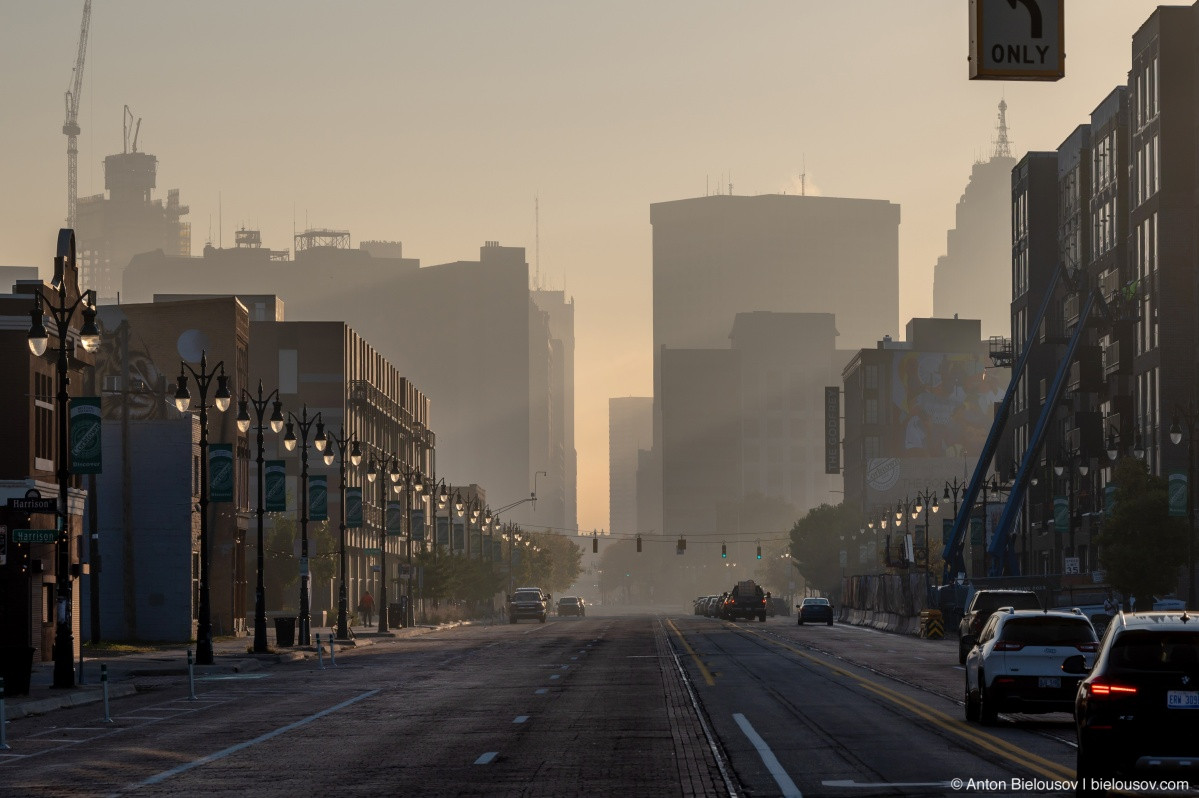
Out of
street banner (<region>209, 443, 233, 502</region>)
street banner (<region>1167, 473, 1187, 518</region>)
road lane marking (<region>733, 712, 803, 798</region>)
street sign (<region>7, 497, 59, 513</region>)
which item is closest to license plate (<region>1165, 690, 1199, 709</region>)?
road lane marking (<region>733, 712, 803, 798</region>)

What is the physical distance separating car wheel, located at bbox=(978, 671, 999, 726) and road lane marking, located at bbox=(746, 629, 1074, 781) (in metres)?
0.32

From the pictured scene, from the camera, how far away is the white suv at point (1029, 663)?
88.3ft

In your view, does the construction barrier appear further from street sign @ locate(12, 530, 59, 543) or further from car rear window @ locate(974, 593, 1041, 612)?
street sign @ locate(12, 530, 59, 543)

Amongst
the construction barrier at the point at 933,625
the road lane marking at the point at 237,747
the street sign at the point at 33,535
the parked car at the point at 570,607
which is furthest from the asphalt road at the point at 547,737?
the parked car at the point at 570,607

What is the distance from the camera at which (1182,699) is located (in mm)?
16562

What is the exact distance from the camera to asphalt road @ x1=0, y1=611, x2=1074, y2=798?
66.3 ft

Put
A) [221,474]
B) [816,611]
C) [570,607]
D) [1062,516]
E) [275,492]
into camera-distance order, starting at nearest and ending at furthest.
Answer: [221,474] → [275,492] → [1062,516] → [816,611] → [570,607]

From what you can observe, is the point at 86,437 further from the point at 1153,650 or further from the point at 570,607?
the point at 570,607

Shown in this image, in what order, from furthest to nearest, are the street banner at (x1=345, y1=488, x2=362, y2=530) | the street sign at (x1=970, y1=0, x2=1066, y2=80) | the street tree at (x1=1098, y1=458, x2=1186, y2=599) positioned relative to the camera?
the street banner at (x1=345, y1=488, x2=362, y2=530)
the street tree at (x1=1098, y1=458, x2=1186, y2=599)
the street sign at (x1=970, y1=0, x2=1066, y2=80)

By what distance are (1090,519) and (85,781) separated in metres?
98.8

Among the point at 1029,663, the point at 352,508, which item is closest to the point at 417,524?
the point at 352,508

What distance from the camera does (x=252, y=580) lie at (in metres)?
123

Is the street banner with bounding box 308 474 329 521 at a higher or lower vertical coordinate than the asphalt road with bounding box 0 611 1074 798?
higher

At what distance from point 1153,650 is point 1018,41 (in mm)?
6118
